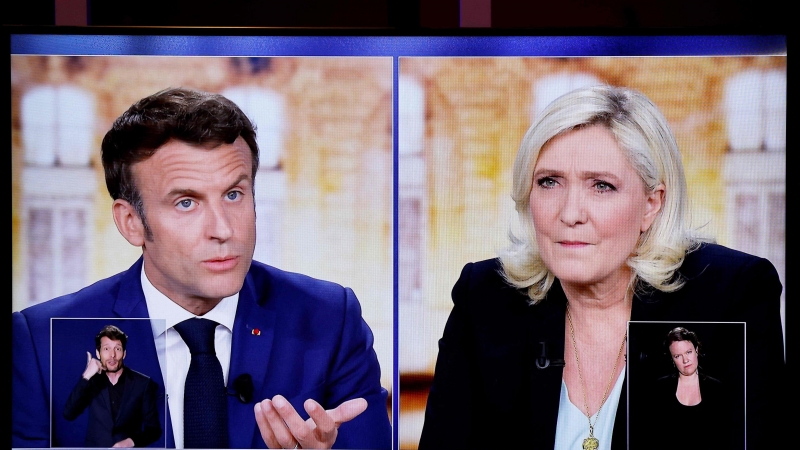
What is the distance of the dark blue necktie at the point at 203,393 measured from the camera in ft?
9.36

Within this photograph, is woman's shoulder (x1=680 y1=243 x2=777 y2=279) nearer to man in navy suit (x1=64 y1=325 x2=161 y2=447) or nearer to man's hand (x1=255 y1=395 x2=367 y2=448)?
man's hand (x1=255 y1=395 x2=367 y2=448)

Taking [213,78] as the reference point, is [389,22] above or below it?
above

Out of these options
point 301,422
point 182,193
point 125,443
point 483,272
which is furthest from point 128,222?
point 483,272

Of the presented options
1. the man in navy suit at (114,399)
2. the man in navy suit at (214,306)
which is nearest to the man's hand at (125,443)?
the man in navy suit at (114,399)

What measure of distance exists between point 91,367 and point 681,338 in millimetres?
2133

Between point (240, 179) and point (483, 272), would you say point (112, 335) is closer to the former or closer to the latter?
point (240, 179)

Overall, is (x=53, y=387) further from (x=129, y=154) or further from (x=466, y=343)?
(x=466, y=343)

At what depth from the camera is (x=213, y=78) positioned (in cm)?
286

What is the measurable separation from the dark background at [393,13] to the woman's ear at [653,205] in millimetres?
780

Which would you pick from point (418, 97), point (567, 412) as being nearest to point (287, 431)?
point (567, 412)

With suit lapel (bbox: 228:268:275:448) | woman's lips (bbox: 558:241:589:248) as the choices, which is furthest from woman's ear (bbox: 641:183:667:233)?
suit lapel (bbox: 228:268:275:448)

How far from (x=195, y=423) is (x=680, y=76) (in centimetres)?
213

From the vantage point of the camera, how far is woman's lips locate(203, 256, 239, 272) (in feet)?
9.39

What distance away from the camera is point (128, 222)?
288 centimetres
